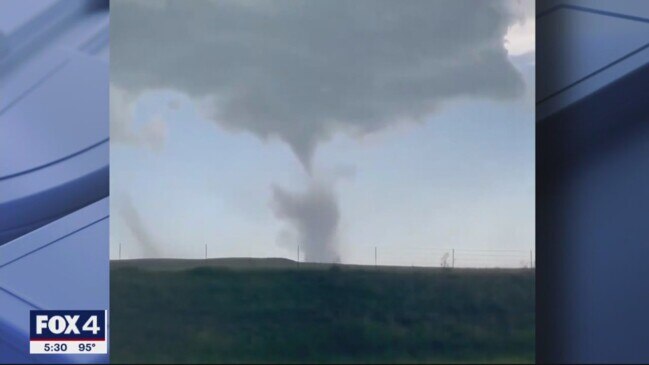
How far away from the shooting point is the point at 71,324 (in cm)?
524

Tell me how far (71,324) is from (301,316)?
1.43 meters

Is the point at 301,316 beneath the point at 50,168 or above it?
beneath

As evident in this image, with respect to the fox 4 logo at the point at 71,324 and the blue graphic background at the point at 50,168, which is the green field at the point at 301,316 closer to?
the fox 4 logo at the point at 71,324

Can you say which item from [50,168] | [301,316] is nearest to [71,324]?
[50,168]

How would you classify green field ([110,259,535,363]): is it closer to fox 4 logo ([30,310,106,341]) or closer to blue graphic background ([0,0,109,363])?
fox 4 logo ([30,310,106,341])

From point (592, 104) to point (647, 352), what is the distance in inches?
63.9

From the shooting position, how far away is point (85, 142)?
5.23 metres

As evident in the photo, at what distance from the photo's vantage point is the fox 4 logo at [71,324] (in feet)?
17.2

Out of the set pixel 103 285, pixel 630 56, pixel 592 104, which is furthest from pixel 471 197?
pixel 103 285

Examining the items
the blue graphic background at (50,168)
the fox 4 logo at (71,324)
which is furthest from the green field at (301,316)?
the blue graphic background at (50,168)

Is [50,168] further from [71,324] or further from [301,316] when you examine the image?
[301,316]

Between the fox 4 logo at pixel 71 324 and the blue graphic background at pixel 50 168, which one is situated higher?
the blue graphic background at pixel 50 168

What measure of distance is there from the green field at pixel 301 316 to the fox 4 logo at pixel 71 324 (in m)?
0.10

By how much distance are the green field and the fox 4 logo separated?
3.9 inches
